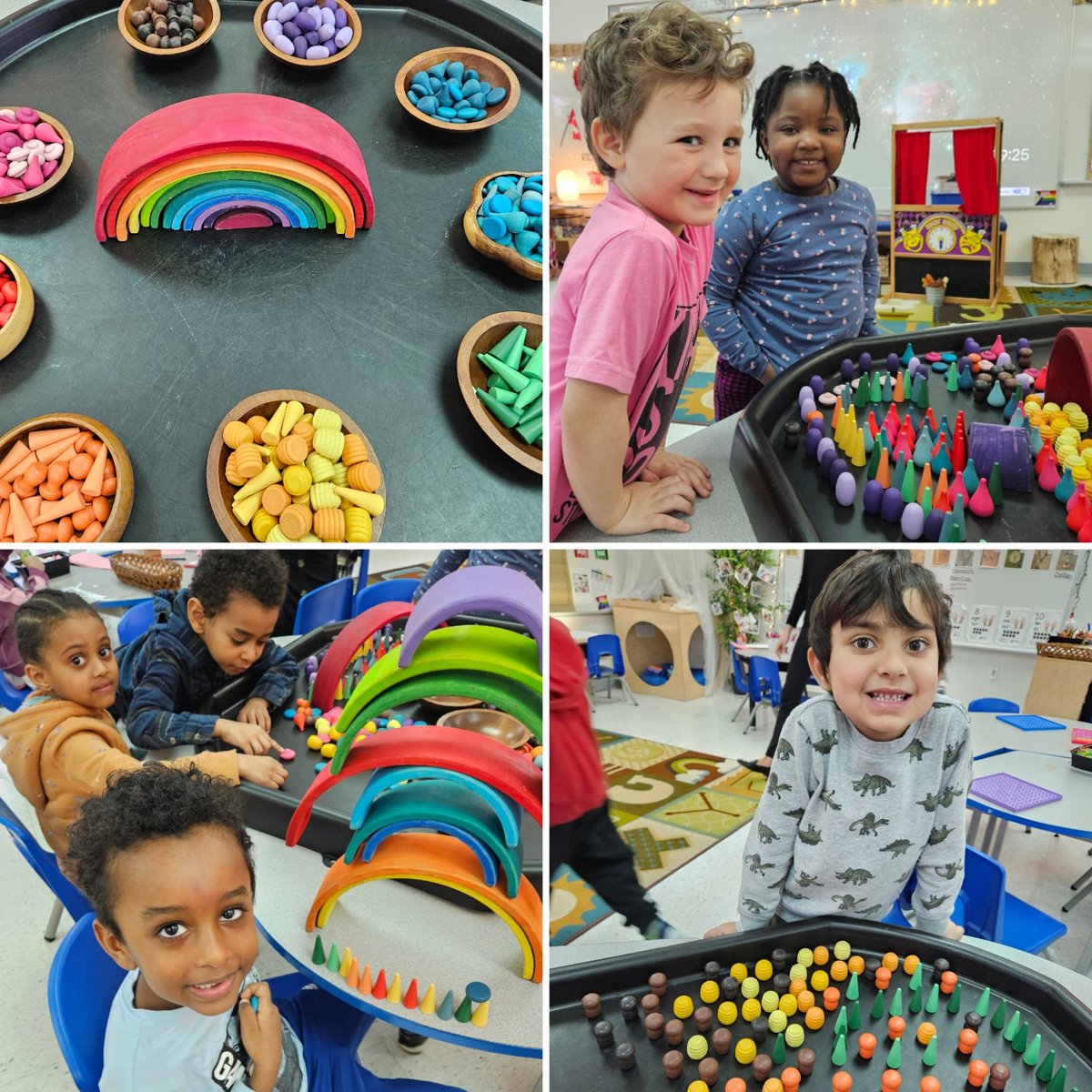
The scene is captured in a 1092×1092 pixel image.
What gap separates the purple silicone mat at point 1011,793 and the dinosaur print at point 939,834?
2.05 ft

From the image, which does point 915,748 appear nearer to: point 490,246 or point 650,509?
point 650,509

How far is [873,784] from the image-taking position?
2.18 feet

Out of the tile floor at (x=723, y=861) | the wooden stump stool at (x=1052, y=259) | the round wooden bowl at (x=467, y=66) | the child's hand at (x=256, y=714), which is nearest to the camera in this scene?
the child's hand at (x=256, y=714)

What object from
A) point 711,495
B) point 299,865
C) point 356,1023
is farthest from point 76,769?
point 711,495

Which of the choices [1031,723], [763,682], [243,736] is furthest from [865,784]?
[1031,723]

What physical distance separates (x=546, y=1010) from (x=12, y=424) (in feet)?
2.11

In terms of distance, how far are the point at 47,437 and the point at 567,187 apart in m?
0.61

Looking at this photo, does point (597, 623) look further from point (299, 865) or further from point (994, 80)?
point (994, 80)

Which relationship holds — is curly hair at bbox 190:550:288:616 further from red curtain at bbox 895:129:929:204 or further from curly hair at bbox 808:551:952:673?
red curtain at bbox 895:129:929:204

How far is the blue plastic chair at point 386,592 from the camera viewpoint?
98cm

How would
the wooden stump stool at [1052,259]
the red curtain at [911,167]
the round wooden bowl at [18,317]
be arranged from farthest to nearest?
the red curtain at [911,167] < the wooden stump stool at [1052,259] < the round wooden bowl at [18,317]

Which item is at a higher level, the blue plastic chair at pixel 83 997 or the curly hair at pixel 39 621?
the curly hair at pixel 39 621

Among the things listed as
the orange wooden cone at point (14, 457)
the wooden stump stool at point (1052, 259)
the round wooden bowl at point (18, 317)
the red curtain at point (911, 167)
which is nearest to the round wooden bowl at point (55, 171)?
the round wooden bowl at point (18, 317)

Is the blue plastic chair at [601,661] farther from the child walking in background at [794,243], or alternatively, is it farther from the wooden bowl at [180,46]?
the wooden bowl at [180,46]
